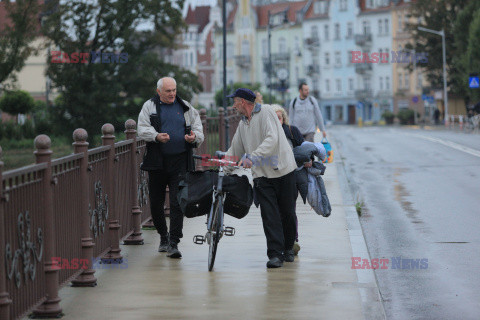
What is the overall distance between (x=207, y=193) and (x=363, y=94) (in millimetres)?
108036

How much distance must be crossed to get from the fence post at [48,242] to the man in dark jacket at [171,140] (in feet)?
9.47

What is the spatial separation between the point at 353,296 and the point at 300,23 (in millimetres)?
116615

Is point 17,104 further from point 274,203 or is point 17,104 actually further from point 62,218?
point 62,218

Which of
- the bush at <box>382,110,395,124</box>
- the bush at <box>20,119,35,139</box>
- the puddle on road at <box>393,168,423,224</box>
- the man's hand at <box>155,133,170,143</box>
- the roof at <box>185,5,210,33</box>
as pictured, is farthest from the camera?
the roof at <box>185,5,210,33</box>

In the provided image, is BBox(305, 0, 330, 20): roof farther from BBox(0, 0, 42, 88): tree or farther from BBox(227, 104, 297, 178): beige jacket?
BBox(227, 104, 297, 178): beige jacket

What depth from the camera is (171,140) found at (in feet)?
34.4

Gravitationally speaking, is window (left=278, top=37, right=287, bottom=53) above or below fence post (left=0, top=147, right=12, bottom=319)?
above

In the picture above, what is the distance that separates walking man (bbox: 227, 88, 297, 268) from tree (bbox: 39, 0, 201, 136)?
42928 millimetres

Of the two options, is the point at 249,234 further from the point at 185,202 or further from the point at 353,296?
the point at 353,296

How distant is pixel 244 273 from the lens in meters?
9.61

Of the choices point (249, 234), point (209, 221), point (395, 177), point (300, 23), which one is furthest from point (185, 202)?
point (300, 23)

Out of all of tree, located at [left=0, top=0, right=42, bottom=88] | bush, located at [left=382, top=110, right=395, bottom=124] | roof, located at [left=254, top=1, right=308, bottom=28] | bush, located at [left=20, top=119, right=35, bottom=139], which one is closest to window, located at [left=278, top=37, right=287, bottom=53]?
roof, located at [left=254, top=1, right=308, bottom=28]

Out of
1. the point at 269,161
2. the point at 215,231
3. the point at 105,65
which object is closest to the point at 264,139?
the point at 269,161

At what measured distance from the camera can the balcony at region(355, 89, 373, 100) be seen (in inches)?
4579
